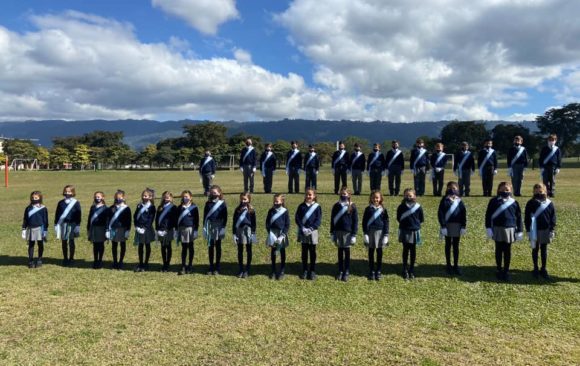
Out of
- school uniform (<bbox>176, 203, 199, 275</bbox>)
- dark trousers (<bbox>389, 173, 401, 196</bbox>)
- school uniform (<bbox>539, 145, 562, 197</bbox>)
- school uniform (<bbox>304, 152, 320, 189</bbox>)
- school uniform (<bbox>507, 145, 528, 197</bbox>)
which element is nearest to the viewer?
school uniform (<bbox>176, 203, 199, 275</bbox>)

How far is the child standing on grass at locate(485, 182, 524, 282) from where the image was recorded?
360 inches

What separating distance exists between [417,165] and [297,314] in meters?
10.1

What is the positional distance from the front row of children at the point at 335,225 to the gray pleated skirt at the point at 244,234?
2 centimetres

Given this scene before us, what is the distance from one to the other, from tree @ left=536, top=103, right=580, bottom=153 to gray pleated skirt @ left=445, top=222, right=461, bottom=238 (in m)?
83.0

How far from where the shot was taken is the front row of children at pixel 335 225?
926 centimetres

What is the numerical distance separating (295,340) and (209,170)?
469 inches

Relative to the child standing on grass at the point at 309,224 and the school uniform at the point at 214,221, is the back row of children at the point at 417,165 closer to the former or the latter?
the school uniform at the point at 214,221

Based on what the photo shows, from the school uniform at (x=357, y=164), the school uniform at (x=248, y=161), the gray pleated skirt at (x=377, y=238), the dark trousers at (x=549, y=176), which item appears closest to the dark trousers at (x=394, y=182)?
the school uniform at (x=357, y=164)

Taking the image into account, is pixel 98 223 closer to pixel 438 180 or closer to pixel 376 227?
pixel 376 227

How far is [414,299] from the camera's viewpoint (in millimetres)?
8305

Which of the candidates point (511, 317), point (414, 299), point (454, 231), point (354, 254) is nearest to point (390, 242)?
point (354, 254)

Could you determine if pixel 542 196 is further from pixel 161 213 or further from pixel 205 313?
pixel 161 213

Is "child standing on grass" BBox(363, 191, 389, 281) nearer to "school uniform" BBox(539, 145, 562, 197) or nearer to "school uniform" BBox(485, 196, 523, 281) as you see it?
"school uniform" BBox(485, 196, 523, 281)

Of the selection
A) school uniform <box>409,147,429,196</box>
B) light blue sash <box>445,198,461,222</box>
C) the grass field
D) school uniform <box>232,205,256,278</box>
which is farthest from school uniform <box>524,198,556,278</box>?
school uniform <box>409,147,429,196</box>
